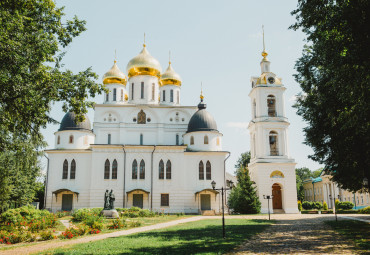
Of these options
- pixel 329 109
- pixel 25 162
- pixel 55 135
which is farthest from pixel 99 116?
pixel 329 109

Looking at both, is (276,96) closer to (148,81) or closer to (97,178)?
(148,81)

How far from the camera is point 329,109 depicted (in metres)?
13.3

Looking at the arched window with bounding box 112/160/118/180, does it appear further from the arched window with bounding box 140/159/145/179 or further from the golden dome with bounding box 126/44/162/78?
the golden dome with bounding box 126/44/162/78

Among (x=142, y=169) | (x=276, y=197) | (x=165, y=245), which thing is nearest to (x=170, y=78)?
(x=142, y=169)

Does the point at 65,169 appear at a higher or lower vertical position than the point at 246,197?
higher

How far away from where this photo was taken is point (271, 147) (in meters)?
32.5

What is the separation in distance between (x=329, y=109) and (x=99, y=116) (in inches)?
1014

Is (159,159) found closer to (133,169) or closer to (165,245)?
(133,169)

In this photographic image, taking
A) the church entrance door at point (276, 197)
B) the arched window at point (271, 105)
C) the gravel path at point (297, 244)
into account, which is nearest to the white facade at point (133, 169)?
the church entrance door at point (276, 197)

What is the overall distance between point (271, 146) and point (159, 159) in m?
11.4

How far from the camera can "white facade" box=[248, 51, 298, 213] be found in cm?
3097

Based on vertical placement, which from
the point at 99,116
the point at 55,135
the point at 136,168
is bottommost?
the point at 136,168

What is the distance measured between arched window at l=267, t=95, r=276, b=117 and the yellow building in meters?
18.1

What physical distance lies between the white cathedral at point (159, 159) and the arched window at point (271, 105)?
4.0 inches
